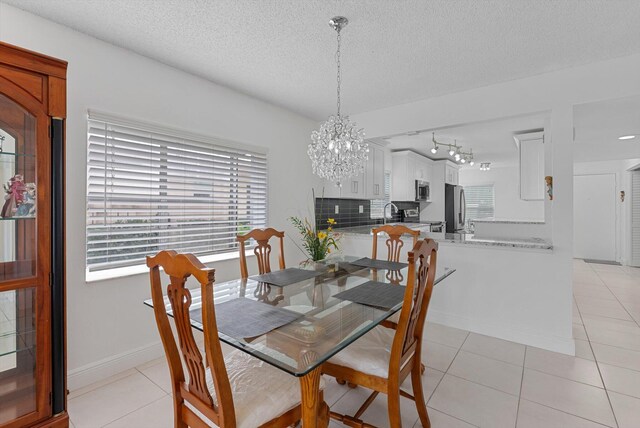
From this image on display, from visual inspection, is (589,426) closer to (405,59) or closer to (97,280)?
(405,59)

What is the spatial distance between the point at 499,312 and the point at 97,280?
11.1ft

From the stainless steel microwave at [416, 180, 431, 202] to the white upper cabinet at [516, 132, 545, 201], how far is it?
2100 millimetres

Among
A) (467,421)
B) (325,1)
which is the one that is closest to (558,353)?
(467,421)

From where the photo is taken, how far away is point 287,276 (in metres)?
2.18

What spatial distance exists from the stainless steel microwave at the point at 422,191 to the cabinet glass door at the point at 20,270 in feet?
18.0

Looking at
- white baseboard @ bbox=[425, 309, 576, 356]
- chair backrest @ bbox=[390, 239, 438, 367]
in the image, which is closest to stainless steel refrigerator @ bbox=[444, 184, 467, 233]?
white baseboard @ bbox=[425, 309, 576, 356]

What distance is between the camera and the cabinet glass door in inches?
58.7

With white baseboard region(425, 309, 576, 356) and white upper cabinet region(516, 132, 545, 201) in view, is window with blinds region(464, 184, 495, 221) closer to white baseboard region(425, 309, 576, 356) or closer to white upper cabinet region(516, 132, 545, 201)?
white upper cabinet region(516, 132, 545, 201)

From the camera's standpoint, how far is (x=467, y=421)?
1708 millimetres

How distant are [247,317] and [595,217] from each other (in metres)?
8.15

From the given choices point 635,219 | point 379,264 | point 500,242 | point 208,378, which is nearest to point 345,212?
point 379,264

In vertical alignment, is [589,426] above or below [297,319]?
below

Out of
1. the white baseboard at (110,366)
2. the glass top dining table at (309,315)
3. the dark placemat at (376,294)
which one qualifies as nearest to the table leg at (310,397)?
the glass top dining table at (309,315)

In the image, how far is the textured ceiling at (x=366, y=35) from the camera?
180cm
